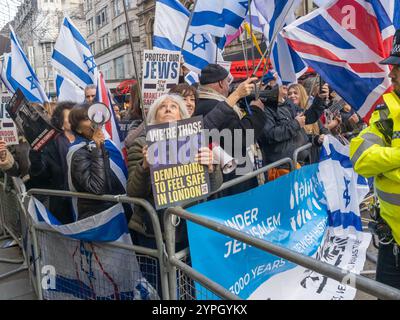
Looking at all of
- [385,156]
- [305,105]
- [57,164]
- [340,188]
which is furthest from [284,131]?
[57,164]

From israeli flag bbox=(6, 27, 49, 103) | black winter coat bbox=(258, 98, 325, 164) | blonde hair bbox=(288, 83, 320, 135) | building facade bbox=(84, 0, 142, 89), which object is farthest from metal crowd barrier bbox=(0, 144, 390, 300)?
building facade bbox=(84, 0, 142, 89)

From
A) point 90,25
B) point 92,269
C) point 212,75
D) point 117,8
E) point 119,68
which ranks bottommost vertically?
point 92,269

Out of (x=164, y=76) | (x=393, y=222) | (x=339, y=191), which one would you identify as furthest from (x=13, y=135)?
(x=393, y=222)

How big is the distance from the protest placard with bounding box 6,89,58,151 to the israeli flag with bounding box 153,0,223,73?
2.11m

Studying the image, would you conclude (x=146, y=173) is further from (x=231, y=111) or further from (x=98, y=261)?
(x=231, y=111)

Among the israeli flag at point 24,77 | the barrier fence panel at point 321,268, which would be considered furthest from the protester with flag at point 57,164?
the barrier fence panel at point 321,268

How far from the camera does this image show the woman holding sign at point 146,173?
2.61 m

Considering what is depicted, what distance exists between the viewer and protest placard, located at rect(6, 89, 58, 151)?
343cm

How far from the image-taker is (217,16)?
15.6ft

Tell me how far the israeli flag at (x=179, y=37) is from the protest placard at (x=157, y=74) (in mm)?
1239

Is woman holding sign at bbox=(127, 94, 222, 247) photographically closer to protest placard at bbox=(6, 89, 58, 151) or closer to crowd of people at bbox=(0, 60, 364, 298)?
crowd of people at bbox=(0, 60, 364, 298)

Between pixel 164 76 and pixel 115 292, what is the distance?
2071 mm

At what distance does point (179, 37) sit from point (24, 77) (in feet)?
7.31
